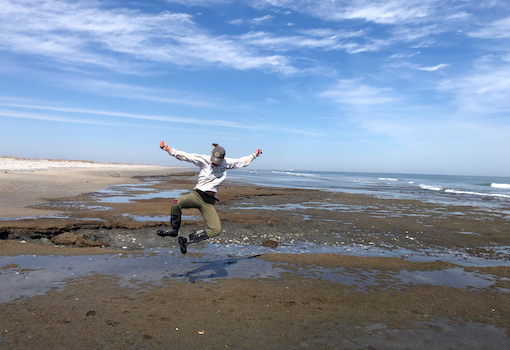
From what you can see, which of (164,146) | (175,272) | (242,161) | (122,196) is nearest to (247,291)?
(175,272)

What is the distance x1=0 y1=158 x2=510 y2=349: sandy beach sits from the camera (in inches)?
152

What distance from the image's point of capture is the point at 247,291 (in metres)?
5.27

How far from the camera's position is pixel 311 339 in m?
3.85

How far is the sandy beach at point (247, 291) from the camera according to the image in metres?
3.85

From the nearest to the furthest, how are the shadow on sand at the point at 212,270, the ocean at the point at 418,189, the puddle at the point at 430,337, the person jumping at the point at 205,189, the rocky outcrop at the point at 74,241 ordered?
the puddle at the point at 430,337
the shadow on sand at the point at 212,270
the person jumping at the point at 205,189
the rocky outcrop at the point at 74,241
the ocean at the point at 418,189

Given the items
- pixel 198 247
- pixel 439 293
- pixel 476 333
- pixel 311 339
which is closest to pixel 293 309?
pixel 311 339

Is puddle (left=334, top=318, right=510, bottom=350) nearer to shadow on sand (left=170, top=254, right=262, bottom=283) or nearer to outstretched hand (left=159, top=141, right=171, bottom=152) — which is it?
shadow on sand (left=170, top=254, right=262, bottom=283)

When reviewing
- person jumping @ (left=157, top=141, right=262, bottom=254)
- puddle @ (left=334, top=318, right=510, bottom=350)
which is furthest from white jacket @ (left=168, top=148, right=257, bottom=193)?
puddle @ (left=334, top=318, right=510, bottom=350)

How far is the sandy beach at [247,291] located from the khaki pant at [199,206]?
814 mm

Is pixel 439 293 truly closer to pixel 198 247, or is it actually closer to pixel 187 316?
pixel 187 316

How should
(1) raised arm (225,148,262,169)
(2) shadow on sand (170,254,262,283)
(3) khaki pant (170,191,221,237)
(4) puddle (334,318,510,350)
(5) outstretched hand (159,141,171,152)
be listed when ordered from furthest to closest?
(1) raised arm (225,148,262,169) → (3) khaki pant (170,191,221,237) → (5) outstretched hand (159,141,171,152) → (2) shadow on sand (170,254,262,283) → (4) puddle (334,318,510,350)

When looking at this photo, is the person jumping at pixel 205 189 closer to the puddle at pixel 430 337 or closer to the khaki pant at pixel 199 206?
the khaki pant at pixel 199 206

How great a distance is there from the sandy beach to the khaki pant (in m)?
0.81

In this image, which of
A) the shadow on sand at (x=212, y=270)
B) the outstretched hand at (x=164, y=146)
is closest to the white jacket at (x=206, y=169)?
the outstretched hand at (x=164, y=146)
